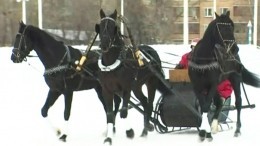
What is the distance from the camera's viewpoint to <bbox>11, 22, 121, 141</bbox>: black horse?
→ 10.9 metres

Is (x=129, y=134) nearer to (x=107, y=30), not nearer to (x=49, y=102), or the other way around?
(x=49, y=102)

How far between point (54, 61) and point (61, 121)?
293 cm

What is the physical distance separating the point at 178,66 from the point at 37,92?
29.1ft

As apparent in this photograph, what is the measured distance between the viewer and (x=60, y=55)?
1123 cm

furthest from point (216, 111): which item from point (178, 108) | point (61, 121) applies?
point (61, 121)

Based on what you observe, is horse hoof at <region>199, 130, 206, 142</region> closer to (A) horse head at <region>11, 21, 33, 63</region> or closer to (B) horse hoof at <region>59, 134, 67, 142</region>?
(B) horse hoof at <region>59, 134, 67, 142</region>

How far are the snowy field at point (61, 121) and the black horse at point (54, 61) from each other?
74 centimetres

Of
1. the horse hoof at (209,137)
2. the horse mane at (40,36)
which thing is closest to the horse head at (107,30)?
the horse mane at (40,36)

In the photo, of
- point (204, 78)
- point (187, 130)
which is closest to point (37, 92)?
point (187, 130)

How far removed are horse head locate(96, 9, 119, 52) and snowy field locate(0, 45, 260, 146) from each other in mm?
1708

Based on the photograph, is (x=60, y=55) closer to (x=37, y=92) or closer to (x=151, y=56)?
(x=151, y=56)

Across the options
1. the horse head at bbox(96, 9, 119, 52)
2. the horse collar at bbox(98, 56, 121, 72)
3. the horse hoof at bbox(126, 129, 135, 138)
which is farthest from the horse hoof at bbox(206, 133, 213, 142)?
the horse head at bbox(96, 9, 119, 52)

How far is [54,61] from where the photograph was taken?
11.1 m

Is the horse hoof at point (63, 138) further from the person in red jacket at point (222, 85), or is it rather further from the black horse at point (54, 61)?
the person in red jacket at point (222, 85)
